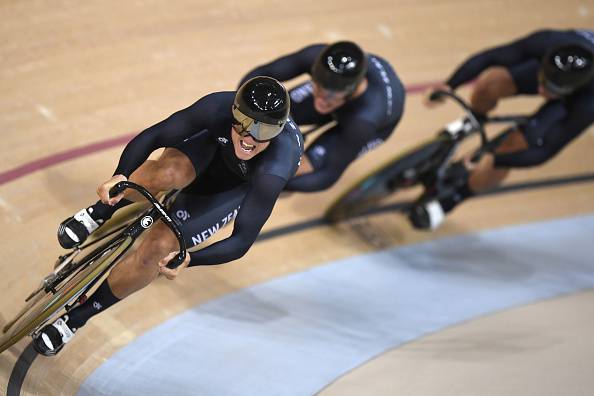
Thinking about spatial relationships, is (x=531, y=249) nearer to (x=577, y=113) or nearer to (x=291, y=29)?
(x=577, y=113)

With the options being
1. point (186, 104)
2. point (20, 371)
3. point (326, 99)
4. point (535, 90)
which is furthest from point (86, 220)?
point (535, 90)

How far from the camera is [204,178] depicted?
11.7 ft

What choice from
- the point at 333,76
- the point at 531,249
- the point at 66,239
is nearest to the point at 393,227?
the point at 531,249

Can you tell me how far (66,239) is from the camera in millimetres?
3336

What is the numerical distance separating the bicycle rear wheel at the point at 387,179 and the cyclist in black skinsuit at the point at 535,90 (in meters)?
0.19

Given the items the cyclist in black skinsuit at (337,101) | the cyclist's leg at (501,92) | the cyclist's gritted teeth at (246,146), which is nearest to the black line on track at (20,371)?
the cyclist's gritted teeth at (246,146)

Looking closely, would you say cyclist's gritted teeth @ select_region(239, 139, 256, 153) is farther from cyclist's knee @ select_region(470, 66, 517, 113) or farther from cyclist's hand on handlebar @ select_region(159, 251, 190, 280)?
cyclist's knee @ select_region(470, 66, 517, 113)

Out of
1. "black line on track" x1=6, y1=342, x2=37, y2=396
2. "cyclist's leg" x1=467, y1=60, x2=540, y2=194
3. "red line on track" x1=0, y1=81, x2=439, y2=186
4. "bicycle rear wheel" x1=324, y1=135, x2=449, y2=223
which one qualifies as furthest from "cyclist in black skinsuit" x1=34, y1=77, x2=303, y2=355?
"cyclist's leg" x1=467, y1=60, x2=540, y2=194

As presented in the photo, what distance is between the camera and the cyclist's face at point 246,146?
311cm

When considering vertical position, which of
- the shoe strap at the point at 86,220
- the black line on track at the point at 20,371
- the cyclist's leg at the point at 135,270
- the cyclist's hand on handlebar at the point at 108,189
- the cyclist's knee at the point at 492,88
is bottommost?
the cyclist's knee at the point at 492,88

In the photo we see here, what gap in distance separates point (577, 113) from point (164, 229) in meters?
2.54

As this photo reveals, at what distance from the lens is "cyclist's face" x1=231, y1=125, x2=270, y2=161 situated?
3.11m

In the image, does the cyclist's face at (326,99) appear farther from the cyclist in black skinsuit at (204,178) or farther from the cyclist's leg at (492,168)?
the cyclist's leg at (492,168)

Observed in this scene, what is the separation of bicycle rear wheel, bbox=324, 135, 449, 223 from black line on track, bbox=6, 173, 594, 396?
0.14 m
